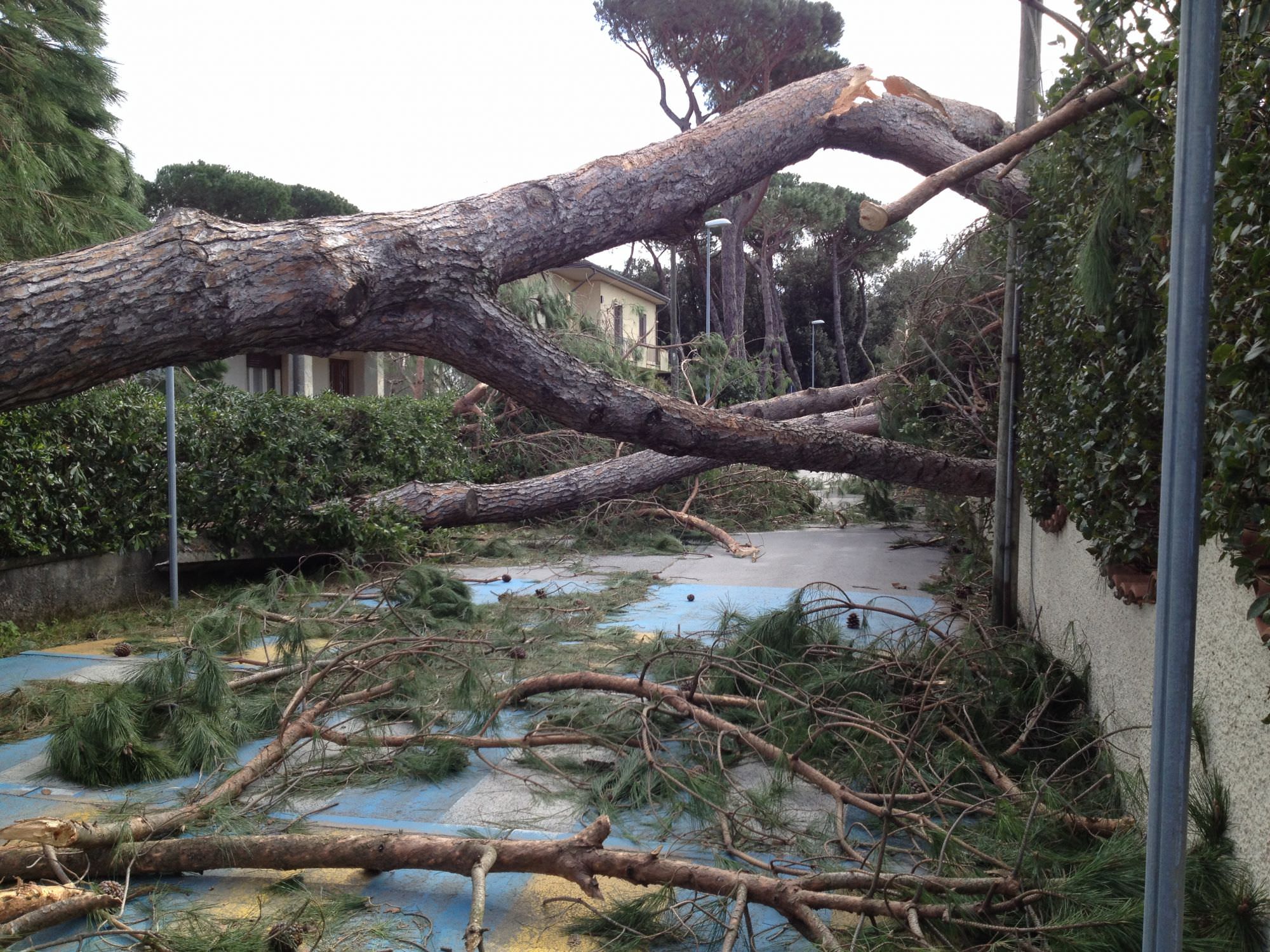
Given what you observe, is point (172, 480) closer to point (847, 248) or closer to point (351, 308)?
point (351, 308)

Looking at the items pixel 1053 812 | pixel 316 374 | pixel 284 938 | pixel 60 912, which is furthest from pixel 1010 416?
pixel 316 374

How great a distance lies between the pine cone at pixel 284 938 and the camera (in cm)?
257

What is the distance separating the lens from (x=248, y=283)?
146 inches

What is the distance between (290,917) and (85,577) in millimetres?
5760

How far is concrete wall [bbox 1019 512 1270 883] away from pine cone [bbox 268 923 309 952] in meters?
2.23

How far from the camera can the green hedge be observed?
684 centimetres

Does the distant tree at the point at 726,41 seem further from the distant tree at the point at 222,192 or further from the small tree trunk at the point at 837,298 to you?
the small tree trunk at the point at 837,298

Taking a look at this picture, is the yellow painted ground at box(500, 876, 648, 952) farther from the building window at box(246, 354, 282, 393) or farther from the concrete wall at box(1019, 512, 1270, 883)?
the building window at box(246, 354, 282, 393)

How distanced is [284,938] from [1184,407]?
2.48m

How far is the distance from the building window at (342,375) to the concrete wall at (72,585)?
19.5 meters

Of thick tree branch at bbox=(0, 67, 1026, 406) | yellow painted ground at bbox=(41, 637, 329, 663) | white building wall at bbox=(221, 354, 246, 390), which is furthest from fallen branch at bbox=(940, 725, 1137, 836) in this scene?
white building wall at bbox=(221, 354, 246, 390)

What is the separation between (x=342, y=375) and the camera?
27469mm

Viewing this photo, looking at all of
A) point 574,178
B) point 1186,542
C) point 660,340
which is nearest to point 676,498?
point 574,178

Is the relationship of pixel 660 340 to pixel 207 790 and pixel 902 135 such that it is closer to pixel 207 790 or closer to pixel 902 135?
pixel 902 135
